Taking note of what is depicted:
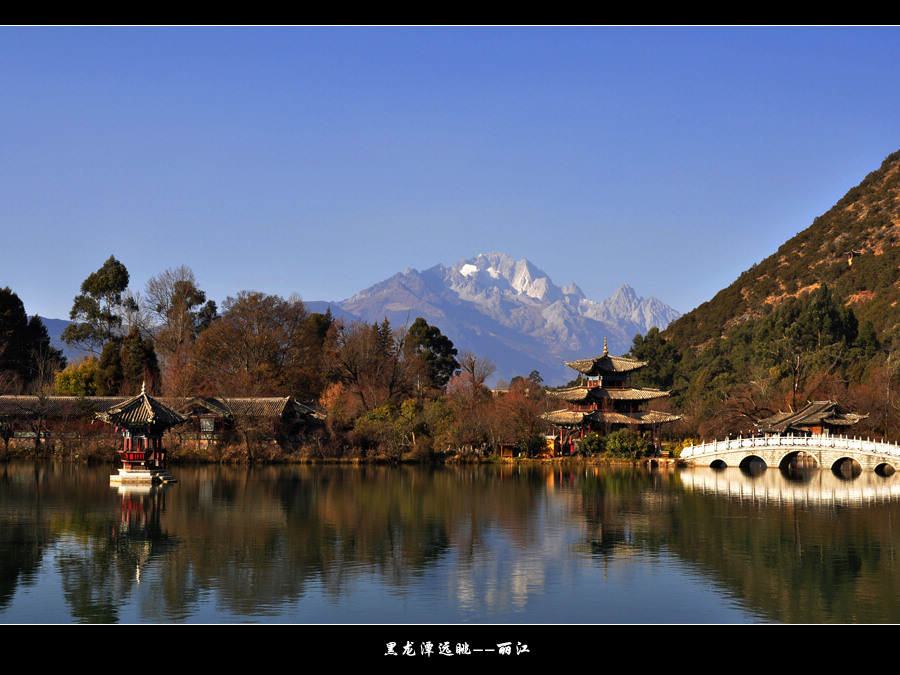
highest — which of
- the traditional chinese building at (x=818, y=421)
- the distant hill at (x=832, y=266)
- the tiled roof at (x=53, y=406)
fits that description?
the distant hill at (x=832, y=266)

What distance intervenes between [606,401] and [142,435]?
3564 cm

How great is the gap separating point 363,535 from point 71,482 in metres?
19.3

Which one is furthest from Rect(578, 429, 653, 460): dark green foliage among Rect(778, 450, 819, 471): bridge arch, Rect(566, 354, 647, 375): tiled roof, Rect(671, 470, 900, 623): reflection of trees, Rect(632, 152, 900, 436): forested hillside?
Rect(671, 470, 900, 623): reflection of trees

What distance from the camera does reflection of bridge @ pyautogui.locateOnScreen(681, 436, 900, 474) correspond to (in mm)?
45719

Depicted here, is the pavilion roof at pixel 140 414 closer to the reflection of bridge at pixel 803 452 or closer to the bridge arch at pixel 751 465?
the reflection of bridge at pixel 803 452

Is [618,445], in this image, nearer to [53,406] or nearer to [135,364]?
[135,364]

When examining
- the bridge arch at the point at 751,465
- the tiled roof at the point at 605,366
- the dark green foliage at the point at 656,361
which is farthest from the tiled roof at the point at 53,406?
the dark green foliage at the point at 656,361

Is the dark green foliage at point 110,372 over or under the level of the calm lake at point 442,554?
over

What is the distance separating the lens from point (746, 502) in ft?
113

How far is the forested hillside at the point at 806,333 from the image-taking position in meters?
62.1

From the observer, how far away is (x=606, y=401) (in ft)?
214

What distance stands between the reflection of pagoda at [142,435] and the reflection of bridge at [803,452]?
30.2 metres
